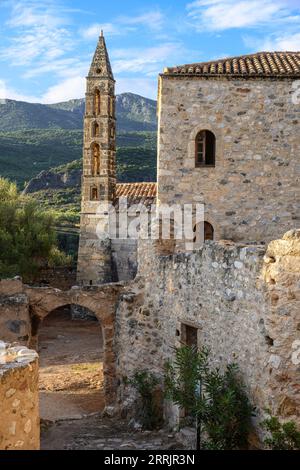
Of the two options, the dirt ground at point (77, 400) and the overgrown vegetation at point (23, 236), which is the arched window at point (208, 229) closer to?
the dirt ground at point (77, 400)

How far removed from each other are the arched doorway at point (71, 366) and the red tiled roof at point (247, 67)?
364 inches

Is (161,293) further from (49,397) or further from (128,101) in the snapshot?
(128,101)

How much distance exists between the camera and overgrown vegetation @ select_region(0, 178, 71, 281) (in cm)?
2608

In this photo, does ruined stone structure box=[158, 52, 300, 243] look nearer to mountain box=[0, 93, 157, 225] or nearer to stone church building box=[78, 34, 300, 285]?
stone church building box=[78, 34, 300, 285]

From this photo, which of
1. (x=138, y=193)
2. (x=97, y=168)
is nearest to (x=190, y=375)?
(x=138, y=193)

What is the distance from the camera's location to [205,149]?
14.8 m

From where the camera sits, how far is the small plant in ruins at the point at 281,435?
693cm

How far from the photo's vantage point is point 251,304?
8023 mm

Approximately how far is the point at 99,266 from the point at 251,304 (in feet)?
68.5

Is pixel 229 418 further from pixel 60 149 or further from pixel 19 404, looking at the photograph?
pixel 60 149

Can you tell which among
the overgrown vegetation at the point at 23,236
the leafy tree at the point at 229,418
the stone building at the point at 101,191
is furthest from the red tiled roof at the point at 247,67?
the overgrown vegetation at the point at 23,236

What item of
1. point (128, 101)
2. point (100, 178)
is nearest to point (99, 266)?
point (100, 178)

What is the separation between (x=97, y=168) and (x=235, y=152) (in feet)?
54.3

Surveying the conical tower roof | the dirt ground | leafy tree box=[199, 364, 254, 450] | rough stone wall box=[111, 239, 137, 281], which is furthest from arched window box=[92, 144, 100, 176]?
leafy tree box=[199, 364, 254, 450]
